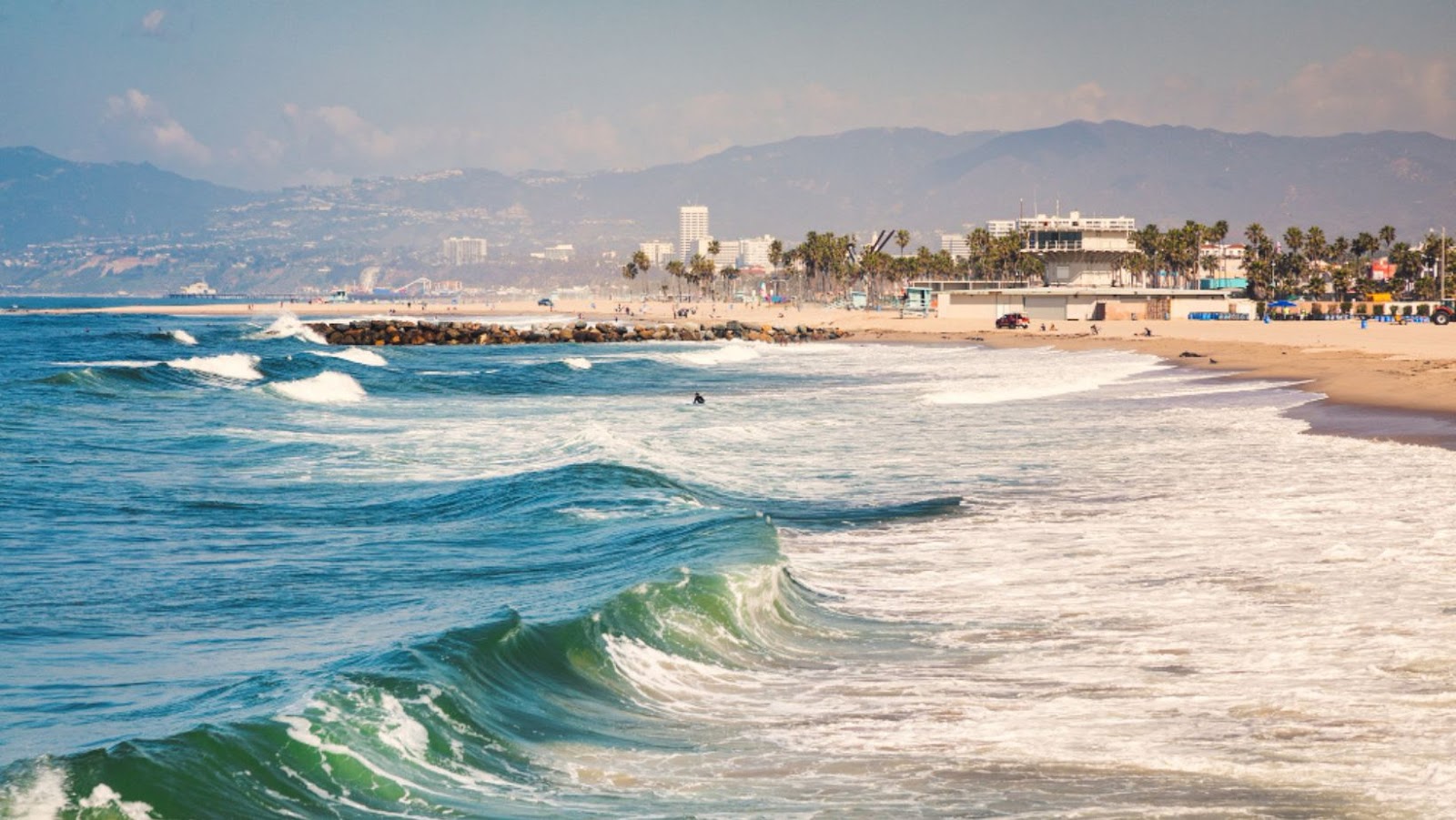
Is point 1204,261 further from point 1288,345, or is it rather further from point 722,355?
point 722,355

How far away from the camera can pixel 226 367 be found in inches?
2151

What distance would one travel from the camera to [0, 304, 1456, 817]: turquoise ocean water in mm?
8812

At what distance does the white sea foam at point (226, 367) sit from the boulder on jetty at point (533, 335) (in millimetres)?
29293

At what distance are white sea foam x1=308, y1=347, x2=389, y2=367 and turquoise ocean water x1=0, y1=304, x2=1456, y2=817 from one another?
110 feet

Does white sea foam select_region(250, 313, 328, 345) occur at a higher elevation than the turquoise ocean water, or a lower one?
higher

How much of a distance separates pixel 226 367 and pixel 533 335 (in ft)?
139

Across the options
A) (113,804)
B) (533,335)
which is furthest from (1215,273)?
(113,804)

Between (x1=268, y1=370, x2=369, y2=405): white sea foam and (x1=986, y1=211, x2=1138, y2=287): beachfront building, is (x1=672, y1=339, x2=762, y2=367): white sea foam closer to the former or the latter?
(x1=268, y1=370, x2=369, y2=405): white sea foam

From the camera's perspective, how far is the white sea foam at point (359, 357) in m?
63.3

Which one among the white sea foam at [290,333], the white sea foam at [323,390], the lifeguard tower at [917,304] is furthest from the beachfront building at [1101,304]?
the white sea foam at [323,390]

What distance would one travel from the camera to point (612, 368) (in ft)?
204

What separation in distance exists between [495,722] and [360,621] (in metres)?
3.41

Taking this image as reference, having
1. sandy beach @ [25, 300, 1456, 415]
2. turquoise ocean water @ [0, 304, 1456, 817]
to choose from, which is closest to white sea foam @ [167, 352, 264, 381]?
turquoise ocean water @ [0, 304, 1456, 817]

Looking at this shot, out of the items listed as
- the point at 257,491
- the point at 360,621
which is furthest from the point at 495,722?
the point at 257,491
